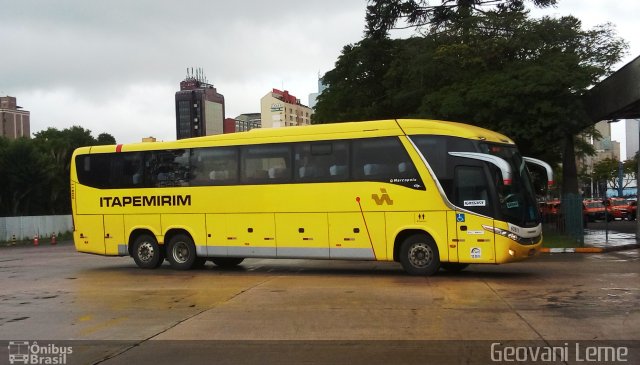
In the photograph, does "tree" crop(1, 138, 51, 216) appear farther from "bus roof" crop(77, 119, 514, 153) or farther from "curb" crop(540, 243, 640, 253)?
"curb" crop(540, 243, 640, 253)

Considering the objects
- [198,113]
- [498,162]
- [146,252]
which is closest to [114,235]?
[146,252]

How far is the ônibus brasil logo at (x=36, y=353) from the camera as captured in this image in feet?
21.6

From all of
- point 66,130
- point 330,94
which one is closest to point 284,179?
point 330,94

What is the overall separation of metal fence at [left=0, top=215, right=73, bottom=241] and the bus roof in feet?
106

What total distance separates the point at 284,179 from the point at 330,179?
123 centimetres

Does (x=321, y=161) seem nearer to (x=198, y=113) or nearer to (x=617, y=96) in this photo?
(x=617, y=96)

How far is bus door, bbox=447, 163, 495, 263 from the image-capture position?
12.6m

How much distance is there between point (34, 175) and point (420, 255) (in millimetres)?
46891

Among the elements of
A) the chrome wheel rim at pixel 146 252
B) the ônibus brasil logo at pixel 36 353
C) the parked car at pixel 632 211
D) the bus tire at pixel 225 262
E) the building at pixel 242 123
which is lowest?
the parked car at pixel 632 211

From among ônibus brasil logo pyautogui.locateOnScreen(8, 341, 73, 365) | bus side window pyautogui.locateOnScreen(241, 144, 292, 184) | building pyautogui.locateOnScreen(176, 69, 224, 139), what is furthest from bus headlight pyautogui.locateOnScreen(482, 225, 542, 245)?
building pyautogui.locateOnScreen(176, 69, 224, 139)

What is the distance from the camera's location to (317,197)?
557 inches

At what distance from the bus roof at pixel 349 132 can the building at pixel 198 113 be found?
59.3 metres

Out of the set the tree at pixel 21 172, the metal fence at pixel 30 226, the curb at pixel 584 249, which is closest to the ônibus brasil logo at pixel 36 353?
the curb at pixel 584 249

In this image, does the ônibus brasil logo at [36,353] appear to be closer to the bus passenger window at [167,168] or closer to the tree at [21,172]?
the bus passenger window at [167,168]
